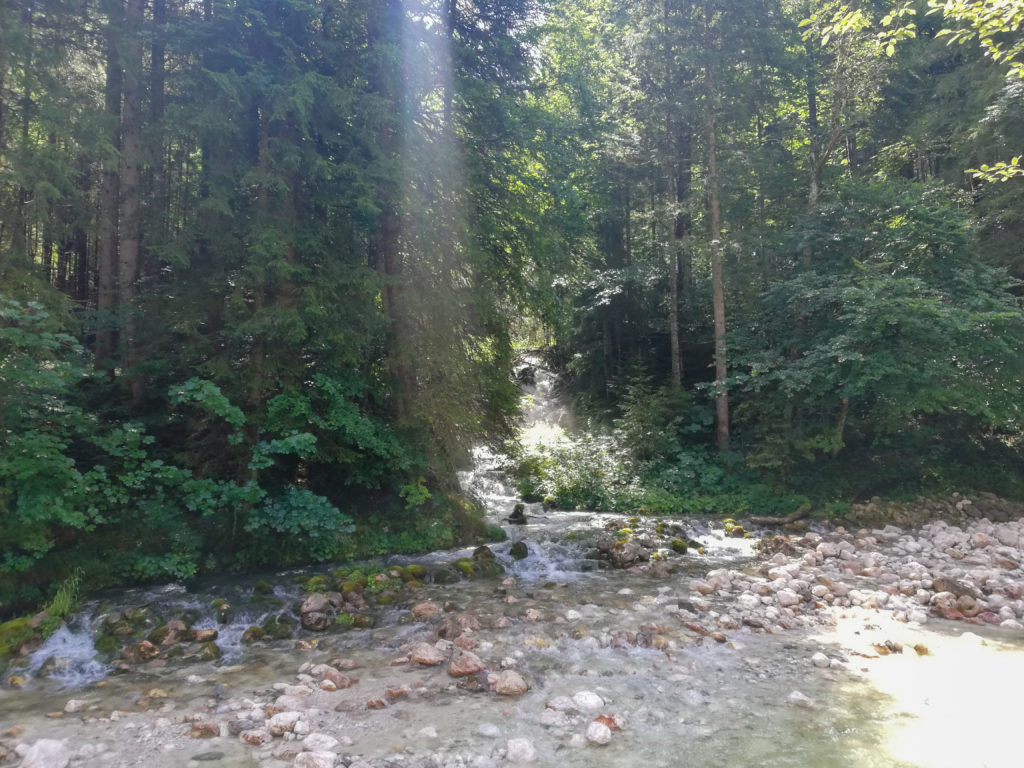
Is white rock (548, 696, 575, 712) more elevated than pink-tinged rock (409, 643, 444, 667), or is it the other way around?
pink-tinged rock (409, 643, 444, 667)

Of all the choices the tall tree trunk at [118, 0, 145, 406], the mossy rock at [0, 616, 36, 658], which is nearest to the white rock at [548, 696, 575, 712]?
the mossy rock at [0, 616, 36, 658]

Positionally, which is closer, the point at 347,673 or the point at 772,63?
the point at 347,673

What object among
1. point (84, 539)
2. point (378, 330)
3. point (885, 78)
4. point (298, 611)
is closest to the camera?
point (298, 611)

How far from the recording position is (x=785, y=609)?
7750 mm

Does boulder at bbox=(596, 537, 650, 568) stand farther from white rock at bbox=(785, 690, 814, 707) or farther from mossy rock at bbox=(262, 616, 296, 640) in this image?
mossy rock at bbox=(262, 616, 296, 640)

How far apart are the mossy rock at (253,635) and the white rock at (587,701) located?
3820mm

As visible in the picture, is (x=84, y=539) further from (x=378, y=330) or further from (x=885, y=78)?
(x=885, y=78)

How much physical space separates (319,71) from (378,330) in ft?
15.0

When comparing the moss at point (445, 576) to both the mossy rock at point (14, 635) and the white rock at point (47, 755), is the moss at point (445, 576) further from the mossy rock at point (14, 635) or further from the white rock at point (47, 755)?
the white rock at point (47, 755)

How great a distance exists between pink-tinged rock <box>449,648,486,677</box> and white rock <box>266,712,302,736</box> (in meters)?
1.49

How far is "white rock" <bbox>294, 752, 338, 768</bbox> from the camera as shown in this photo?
4320mm

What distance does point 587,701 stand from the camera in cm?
534

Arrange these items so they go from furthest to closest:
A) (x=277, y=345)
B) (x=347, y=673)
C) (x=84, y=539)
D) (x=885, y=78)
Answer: (x=885, y=78) < (x=277, y=345) < (x=84, y=539) < (x=347, y=673)

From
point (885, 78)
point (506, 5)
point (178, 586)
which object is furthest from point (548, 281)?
Result: point (885, 78)
